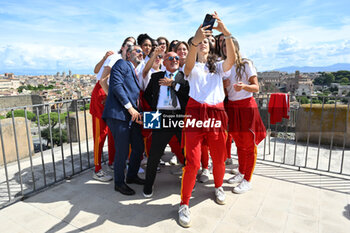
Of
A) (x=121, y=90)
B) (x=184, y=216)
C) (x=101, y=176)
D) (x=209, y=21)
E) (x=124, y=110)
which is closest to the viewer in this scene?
(x=209, y=21)

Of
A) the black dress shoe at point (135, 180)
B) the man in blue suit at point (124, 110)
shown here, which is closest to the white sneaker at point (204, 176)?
the black dress shoe at point (135, 180)

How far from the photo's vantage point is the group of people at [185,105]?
8.82ft

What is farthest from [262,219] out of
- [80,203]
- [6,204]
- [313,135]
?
[313,135]

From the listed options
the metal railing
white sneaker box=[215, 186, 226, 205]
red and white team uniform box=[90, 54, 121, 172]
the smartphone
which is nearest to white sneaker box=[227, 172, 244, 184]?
white sneaker box=[215, 186, 226, 205]

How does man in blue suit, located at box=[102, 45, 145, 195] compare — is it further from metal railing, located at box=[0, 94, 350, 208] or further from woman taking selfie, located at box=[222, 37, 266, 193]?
woman taking selfie, located at box=[222, 37, 266, 193]

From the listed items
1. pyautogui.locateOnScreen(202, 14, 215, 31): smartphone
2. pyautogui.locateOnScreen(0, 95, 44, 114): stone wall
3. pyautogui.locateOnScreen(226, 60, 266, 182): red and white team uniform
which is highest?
pyautogui.locateOnScreen(202, 14, 215, 31): smartphone

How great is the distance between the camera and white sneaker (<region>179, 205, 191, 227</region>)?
2590 mm

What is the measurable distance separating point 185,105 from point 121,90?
2.80 feet

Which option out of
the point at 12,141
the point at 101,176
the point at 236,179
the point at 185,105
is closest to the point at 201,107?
the point at 185,105

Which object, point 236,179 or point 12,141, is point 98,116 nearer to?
point 236,179

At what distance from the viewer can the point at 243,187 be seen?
11.1 ft

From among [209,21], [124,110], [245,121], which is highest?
[209,21]

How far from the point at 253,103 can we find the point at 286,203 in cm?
138

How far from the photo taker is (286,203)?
3070mm
